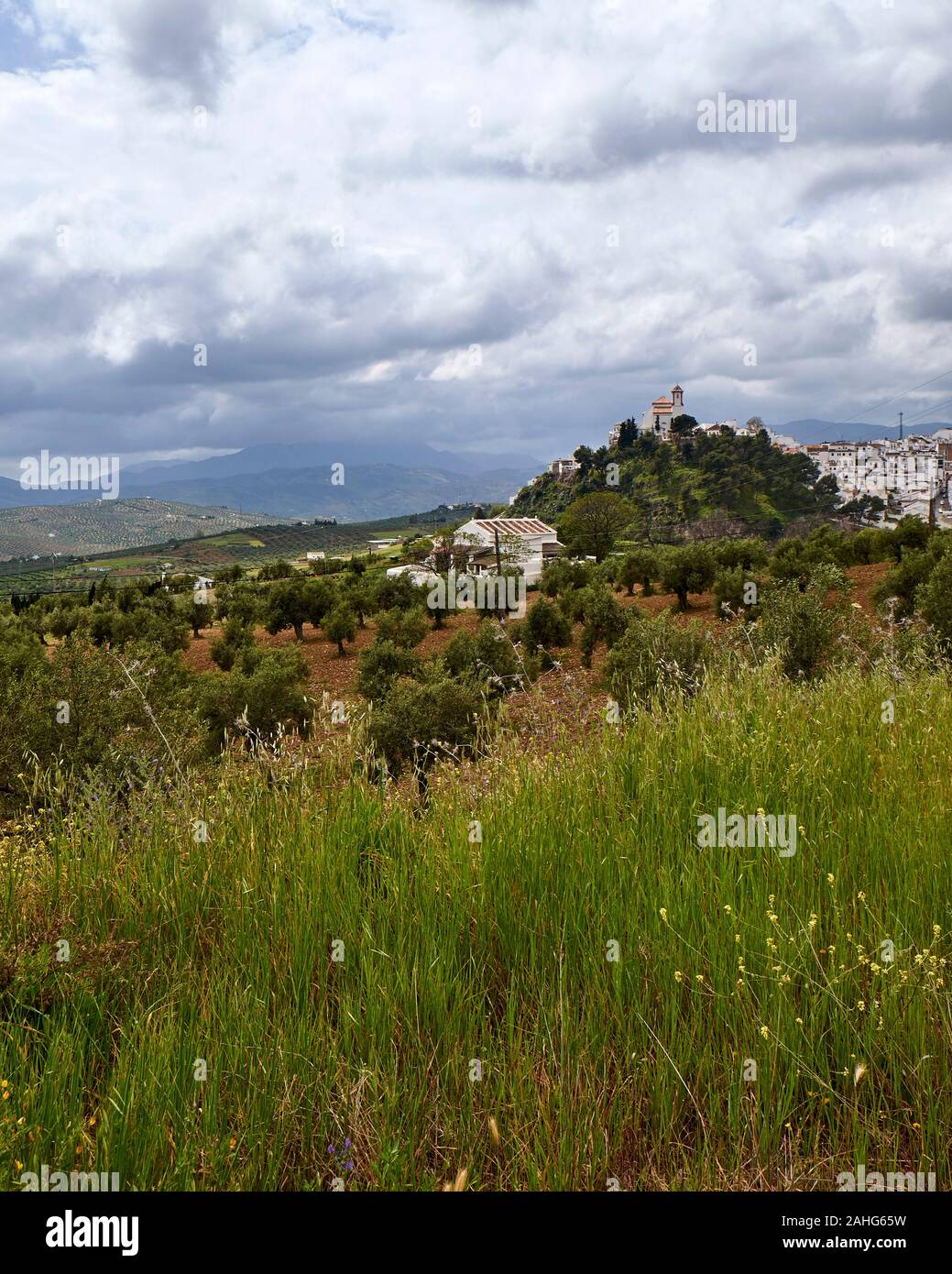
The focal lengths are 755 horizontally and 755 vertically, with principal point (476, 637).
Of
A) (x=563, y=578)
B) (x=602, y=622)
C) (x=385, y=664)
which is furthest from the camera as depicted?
(x=563, y=578)

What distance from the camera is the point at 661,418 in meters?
189

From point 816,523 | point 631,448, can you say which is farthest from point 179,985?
point 631,448

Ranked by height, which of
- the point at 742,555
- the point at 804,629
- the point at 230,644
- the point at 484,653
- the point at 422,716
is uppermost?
the point at 742,555

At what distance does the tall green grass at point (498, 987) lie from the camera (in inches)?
83.6

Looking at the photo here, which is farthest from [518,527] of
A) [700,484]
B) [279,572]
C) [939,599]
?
[939,599]

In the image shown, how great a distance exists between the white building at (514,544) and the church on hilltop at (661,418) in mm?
74652

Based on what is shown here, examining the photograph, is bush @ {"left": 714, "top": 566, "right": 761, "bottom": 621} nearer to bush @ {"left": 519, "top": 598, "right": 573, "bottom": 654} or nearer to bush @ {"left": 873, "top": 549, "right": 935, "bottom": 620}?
bush @ {"left": 873, "top": 549, "right": 935, "bottom": 620}

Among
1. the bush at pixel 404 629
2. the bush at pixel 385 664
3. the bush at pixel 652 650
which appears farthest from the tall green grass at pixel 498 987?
the bush at pixel 404 629

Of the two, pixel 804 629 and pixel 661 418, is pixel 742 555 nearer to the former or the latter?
pixel 804 629

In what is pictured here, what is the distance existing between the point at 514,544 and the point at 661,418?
424 feet

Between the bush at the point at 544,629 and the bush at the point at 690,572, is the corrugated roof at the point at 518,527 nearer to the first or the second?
the bush at the point at 690,572

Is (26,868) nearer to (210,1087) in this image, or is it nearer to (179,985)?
(179,985)

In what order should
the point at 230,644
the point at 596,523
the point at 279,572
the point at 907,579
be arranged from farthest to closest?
the point at 596,523, the point at 279,572, the point at 230,644, the point at 907,579
